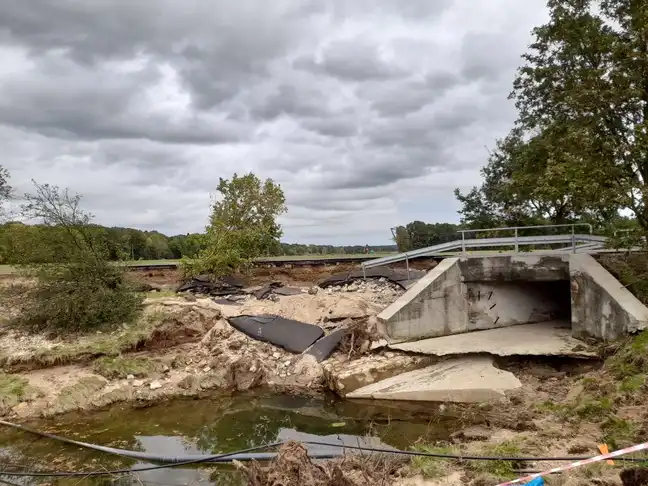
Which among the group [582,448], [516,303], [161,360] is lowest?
[582,448]

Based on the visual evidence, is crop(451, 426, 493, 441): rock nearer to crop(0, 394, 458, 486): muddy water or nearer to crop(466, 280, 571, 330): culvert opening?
crop(0, 394, 458, 486): muddy water

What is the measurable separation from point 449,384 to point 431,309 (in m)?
3.58

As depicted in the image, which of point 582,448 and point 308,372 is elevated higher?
point 582,448

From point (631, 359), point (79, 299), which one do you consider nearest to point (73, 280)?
point (79, 299)

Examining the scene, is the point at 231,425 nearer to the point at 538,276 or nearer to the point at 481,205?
the point at 538,276

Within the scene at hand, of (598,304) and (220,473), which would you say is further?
(598,304)

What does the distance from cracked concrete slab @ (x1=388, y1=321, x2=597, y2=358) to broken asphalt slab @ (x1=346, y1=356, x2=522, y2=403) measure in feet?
1.66

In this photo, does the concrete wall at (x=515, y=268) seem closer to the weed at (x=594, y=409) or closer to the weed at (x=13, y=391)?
the weed at (x=594, y=409)

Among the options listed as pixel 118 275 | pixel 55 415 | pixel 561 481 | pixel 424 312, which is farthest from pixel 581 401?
pixel 118 275

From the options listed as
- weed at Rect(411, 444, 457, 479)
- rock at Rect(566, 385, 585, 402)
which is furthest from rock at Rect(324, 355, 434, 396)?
weed at Rect(411, 444, 457, 479)

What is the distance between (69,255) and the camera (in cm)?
1504

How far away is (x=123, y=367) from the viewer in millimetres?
12922

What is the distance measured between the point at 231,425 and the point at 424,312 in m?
6.81

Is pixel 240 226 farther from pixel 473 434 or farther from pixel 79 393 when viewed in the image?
pixel 473 434
